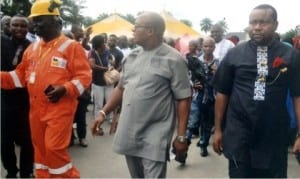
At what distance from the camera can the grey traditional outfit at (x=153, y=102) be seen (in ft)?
11.8

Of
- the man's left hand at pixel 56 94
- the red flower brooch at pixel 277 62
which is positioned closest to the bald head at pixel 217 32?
the man's left hand at pixel 56 94

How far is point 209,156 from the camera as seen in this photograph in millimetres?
6781

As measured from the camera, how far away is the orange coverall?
14.2ft

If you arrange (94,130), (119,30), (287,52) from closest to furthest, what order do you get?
(287,52)
(94,130)
(119,30)

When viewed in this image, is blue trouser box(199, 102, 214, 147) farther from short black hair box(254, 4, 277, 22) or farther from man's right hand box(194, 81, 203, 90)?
short black hair box(254, 4, 277, 22)

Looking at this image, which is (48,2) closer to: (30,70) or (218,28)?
(30,70)

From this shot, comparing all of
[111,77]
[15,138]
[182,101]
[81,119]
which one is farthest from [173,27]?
[182,101]

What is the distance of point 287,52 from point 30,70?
2.42 m

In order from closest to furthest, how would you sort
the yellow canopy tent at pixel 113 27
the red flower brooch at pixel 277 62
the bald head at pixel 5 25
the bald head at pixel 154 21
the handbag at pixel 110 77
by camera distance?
1. the red flower brooch at pixel 277 62
2. the bald head at pixel 154 21
3. the bald head at pixel 5 25
4. the handbag at pixel 110 77
5. the yellow canopy tent at pixel 113 27

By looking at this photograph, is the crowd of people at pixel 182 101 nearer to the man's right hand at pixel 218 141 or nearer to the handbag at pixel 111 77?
the man's right hand at pixel 218 141

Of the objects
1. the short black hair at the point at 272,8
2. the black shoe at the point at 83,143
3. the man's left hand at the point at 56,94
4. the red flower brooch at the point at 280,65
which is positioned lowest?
the black shoe at the point at 83,143

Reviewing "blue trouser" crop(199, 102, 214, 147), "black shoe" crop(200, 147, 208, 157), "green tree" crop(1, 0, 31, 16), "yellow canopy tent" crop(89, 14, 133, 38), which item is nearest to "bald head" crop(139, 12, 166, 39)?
"blue trouser" crop(199, 102, 214, 147)

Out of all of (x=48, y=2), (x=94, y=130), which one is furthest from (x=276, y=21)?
(x=48, y=2)

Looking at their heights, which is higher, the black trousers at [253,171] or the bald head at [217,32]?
the bald head at [217,32]
